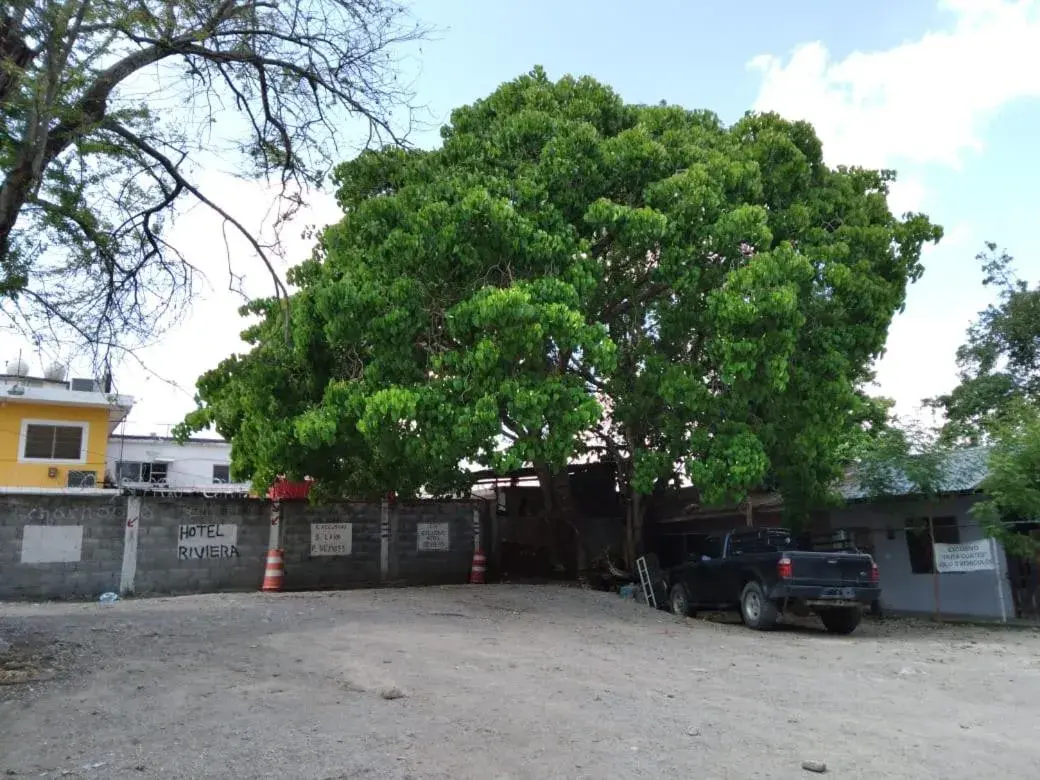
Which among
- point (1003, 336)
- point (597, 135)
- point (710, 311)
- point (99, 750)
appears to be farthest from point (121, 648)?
point (1003, 336)

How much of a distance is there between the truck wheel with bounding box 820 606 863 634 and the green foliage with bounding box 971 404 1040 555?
2.78 metres

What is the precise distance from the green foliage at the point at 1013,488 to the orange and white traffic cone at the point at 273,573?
42.9ft

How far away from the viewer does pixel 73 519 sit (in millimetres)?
15148

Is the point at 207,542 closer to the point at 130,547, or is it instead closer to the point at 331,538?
the point at 130,547

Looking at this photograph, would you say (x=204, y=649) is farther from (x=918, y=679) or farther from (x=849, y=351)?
(x=849, y=351)

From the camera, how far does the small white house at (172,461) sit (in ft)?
96.2

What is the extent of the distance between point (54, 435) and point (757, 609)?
2052cm

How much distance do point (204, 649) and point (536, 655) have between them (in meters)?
3.60

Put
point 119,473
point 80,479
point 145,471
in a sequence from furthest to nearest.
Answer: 1. point 145,471
2. point 119,473
3. point 80,479

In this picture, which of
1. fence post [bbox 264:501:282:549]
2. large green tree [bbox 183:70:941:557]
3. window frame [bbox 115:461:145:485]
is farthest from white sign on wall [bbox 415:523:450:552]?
window frame [bbox 115:461:145:485]

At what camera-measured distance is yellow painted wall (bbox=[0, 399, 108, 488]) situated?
913 inches

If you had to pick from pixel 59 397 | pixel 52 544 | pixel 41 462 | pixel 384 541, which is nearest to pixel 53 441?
pixel 41 462

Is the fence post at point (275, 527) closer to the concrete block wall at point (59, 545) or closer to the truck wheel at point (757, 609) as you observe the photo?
the concrete block wall at point (59, 545)

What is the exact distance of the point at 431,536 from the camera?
19375 mm
